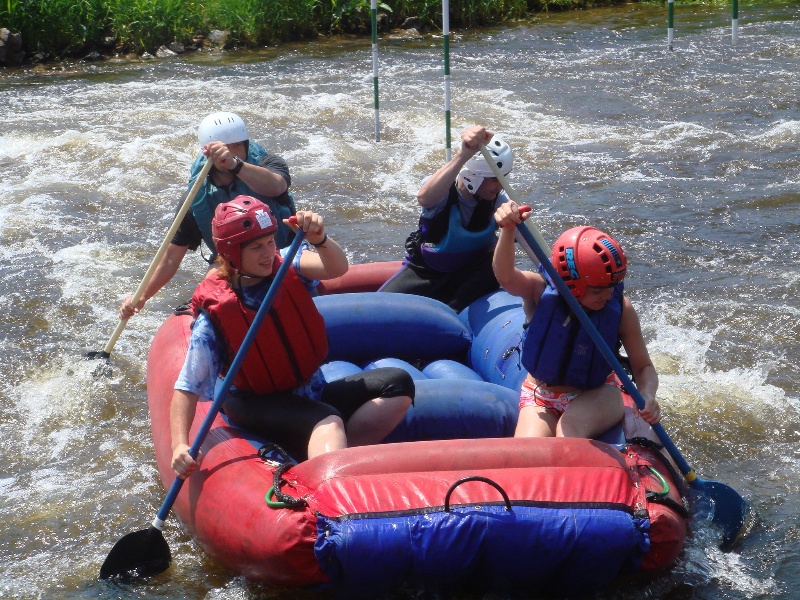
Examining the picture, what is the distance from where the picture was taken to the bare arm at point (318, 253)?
349cm

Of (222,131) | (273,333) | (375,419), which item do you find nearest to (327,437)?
(375,419)

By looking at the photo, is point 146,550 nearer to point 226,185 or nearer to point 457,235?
point 226,185

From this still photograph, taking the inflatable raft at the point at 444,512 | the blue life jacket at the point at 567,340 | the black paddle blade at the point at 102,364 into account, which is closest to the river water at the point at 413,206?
the black paddle blade at the point at 102,364

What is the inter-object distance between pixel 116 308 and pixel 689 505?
4340mm

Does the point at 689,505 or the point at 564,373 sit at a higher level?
the point at 564,373

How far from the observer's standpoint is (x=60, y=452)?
16.7ft

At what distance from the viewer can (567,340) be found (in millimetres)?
3707

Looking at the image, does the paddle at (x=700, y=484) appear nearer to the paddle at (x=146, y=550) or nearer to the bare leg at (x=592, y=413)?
the bare leg at (x=592, y=413)

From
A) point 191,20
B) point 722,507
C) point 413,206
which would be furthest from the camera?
point 191,20

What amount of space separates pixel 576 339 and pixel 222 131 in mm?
2073

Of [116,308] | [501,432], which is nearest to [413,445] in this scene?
[501,432]

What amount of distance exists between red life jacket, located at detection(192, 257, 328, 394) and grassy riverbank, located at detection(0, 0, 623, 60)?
487 inches

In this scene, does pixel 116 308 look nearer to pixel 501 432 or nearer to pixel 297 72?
pixel 501 432

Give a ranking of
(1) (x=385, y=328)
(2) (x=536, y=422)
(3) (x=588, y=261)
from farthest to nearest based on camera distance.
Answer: (1) (x=385, y=328) < (2) (x=536, y=422) < (3) (x=588, y=261)
